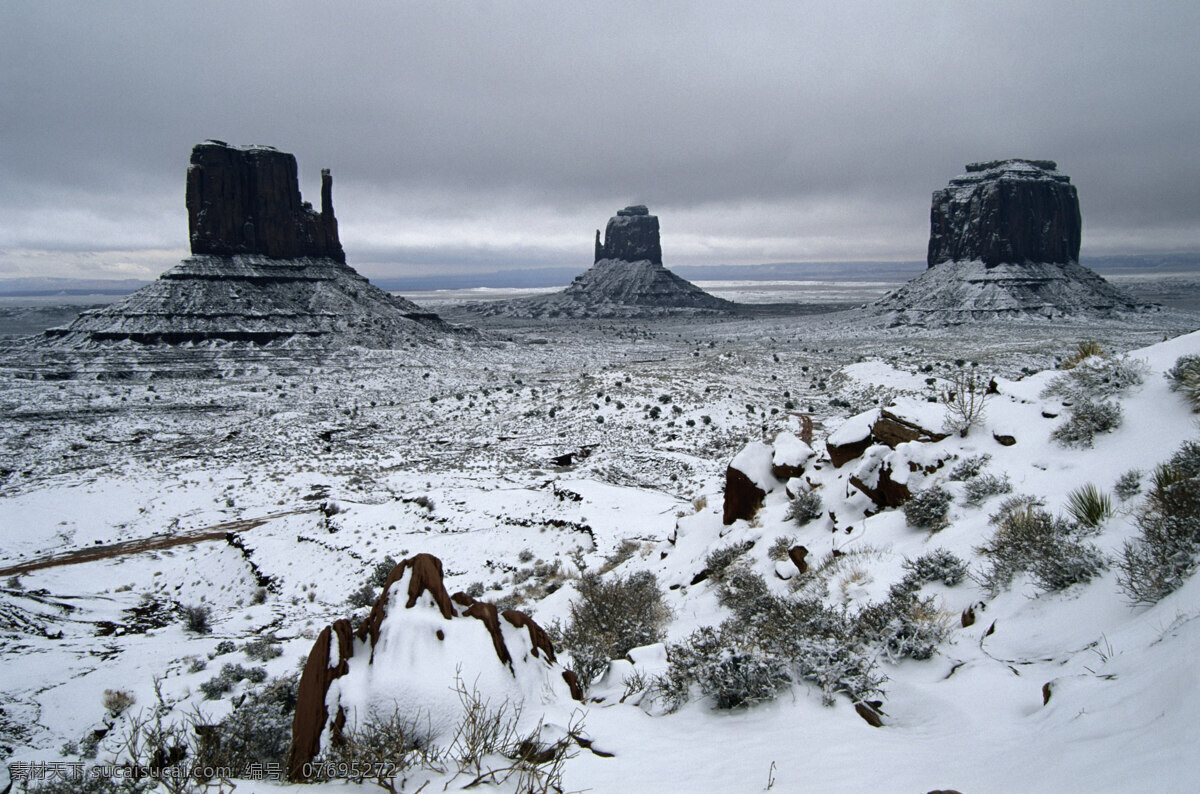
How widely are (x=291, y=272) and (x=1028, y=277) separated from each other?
315 ft

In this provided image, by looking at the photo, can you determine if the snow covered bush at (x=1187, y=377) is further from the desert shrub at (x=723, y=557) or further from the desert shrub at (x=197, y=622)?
the desert shrub at (x=197, y=622)

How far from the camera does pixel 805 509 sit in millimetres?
9070

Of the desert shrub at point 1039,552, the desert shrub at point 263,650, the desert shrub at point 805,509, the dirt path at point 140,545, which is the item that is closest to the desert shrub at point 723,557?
the desert shrub at point 805,509

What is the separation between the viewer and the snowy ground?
3.28 meters

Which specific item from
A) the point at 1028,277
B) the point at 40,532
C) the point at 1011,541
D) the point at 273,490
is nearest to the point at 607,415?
Answer: the point at 273,490

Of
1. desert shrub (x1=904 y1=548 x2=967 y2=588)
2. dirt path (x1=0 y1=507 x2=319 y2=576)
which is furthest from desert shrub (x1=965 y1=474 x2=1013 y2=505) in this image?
dirt path (x1=0 y1=507 x2=319 y2=576)

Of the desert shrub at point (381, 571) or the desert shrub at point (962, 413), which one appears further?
the desert shrub at point (381, 571)

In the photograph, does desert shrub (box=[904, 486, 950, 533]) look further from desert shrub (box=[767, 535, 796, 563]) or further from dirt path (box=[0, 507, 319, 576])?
dirt path (box=[0, 507, 319, 576])

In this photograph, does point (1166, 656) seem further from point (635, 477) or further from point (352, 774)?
point (635, 477)

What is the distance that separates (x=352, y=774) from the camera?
10.5ft

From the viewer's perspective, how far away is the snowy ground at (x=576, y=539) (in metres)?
3.28

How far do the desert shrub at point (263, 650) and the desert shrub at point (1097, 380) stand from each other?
11.2m

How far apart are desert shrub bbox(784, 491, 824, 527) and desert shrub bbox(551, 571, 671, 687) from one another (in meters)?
2.48

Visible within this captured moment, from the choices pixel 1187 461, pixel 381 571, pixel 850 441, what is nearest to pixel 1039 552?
pixel 1187 461
